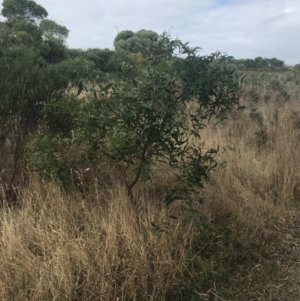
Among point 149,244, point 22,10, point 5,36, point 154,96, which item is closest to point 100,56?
point 5,36

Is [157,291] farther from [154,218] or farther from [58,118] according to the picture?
[58,118]

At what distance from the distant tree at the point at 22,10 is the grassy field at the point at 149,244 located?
107 feet

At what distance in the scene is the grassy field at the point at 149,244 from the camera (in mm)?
2730

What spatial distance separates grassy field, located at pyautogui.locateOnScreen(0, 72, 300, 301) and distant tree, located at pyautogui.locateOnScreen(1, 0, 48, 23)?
32.5 meters

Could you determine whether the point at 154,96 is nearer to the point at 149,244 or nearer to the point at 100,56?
the point at 149,244

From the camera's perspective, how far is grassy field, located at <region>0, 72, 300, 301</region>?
8.96ft

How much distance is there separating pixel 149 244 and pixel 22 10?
36552 millimetres

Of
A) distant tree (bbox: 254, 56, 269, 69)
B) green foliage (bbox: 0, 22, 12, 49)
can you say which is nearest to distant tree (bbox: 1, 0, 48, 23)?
green foliage (bbox: 0, 22, 12, 49)

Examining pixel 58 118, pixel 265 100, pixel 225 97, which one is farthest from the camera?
pixel 265 100

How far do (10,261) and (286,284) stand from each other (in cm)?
230

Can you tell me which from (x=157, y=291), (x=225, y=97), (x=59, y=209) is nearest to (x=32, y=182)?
(x=59, y=209)

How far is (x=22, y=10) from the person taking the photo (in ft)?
113

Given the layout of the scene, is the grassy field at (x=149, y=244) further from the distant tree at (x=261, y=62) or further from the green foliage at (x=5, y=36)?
the distant tree at (x=261, y=62)

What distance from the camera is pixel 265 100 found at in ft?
35.1
